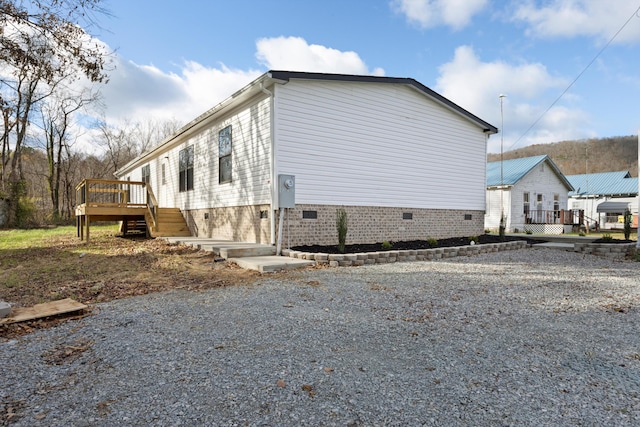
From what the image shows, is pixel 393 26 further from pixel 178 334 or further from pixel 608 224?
pixel 608 224


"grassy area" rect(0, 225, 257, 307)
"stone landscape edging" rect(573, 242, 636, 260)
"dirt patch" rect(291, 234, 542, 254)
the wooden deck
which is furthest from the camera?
the wooden deck

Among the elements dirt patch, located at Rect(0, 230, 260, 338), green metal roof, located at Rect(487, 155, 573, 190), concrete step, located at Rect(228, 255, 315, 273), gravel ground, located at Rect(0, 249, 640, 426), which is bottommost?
gravel ground, located at Rect(0, 249, 640, 426)

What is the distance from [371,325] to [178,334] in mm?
1984

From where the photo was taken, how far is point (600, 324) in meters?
4.02

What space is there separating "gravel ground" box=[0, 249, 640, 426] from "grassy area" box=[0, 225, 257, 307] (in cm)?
98

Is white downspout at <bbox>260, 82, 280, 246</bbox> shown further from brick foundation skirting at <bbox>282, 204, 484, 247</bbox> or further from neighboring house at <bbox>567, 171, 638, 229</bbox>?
neighboring house at <bbox>567, 171, 638, 229</bbox>

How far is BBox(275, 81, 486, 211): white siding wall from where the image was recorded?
361 inches

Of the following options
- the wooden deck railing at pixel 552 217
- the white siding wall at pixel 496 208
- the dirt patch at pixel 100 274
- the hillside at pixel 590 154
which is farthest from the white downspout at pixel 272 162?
the hillside at pixel 590 154

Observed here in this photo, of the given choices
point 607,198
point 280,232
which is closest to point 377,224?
point 280,232

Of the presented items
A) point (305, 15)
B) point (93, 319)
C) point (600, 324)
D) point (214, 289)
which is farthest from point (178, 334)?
point (305, 15)

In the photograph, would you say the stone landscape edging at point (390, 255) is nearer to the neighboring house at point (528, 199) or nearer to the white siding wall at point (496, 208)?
the white siding wall at point (496, 208)

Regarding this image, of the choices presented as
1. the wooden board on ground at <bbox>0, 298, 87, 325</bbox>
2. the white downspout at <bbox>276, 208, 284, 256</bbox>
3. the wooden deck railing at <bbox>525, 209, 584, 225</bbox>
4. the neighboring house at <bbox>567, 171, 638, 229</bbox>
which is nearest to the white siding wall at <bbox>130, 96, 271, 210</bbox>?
the white downspout at <bbox>276, 208, 284, 256</bbox>

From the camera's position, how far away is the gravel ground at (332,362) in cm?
219

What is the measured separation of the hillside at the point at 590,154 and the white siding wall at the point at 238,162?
3723cm
